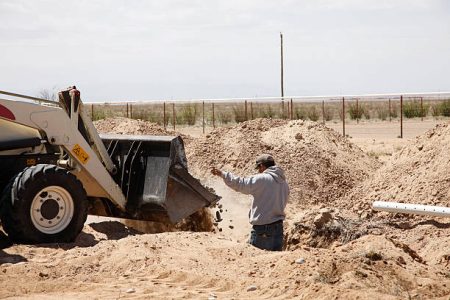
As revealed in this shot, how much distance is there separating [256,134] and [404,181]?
6.07 metres

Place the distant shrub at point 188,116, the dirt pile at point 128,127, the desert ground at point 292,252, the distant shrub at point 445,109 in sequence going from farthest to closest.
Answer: the distant shrub at point 188,116
the distant shrub at point 445,109
the dirt pile at point 128,127
the desert ground at point 292,252

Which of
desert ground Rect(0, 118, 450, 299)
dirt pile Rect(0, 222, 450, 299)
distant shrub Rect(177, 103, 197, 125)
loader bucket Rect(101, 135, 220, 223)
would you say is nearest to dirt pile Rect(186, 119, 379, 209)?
desert ground Rect(0, 118, 450, 299)

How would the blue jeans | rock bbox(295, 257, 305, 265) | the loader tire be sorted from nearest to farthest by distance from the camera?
rock bbox(295, 257, 305, 265) → the blue jeans → the loader tire

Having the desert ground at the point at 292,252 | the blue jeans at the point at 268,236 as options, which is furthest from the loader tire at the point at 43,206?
the blue jeans at the point at 268,236

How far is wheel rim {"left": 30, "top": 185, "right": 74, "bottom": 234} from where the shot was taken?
438 inches

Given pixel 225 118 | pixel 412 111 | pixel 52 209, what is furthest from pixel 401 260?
pixel 225 118

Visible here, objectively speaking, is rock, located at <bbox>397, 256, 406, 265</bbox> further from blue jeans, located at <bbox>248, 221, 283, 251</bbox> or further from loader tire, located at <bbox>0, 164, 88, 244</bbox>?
loader tire, located at <bbox>0, 164, 88, 244</bbox>

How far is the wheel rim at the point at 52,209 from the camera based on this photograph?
11.1m

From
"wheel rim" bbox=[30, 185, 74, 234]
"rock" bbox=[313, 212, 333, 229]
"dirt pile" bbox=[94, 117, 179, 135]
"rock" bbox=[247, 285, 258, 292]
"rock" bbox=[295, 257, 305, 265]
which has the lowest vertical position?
"rock" bbox=[247, 285, 258, 292]

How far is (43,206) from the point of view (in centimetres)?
1120

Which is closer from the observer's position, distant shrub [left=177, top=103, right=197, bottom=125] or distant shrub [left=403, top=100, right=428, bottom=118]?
distant shrub [left=403, top=100, right=428, bottom=118]

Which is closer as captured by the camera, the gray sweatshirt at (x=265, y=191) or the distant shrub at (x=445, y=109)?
the gray sweatshirt at (x=265, y=191)

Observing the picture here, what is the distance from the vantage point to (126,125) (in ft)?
76.1

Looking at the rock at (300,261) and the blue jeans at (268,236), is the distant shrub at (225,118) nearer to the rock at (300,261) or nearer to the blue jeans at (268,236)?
the blue jeans at (268,236)
